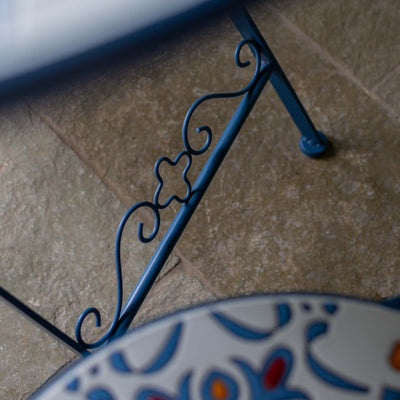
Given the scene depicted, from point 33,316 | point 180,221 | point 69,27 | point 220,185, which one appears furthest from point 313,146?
point 69,27

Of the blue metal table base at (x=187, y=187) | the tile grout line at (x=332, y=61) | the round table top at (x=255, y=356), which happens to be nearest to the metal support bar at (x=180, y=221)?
the blue metal table base at (x=187, y=187)

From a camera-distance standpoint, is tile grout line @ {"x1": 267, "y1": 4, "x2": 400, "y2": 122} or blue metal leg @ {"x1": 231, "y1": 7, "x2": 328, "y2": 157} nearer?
blue metal leg @ {"x1": 231, "y1": 7, "x2": 328, "y2": 157}

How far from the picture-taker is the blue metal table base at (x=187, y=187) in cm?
85

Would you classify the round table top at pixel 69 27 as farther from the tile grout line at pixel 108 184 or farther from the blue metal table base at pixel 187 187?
the tile grout line at pixel 108 184

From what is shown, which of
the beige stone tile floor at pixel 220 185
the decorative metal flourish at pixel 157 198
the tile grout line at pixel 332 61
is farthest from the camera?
the tile grout line at pixel 332 61

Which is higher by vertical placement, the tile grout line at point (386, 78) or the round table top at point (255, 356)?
the tile grout line at point (386, 78)

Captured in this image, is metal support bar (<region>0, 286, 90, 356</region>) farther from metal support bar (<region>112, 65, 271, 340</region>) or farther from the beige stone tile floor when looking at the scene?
the beige stone tile floor

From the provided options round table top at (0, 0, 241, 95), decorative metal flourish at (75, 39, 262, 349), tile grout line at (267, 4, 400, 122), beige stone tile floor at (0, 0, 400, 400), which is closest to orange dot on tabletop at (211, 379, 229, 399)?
round table top at (0, 0, 241, 95)

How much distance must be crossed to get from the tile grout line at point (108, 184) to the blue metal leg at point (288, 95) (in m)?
0.44

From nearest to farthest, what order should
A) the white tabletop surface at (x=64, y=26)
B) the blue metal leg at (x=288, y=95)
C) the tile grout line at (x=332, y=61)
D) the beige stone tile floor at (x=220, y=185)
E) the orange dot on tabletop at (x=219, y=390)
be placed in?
the white tabletop surface at (x=64, y=26) < the orange dot on tabletop at (x=219, y=390) < the blue metal leg at (x=288, y=95) < the beige stone tile floor at (x=220, y=185) < the tile grout line at (x=332, y=61)

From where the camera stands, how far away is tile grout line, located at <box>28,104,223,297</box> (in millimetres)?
1379

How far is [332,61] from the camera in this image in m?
1.56

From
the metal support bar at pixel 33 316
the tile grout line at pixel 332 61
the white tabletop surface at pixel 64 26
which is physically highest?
the tile grout line at pixel 332 61

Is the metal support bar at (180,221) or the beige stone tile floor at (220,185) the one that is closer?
the metal support bar at (180,221)
